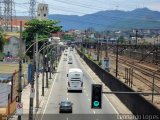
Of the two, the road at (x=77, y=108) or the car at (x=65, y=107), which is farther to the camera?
the car at (x=65, y=107)

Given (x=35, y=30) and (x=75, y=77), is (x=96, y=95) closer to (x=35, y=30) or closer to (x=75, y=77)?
(x=75, y=77)

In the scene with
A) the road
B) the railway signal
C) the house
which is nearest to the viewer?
the railway signal

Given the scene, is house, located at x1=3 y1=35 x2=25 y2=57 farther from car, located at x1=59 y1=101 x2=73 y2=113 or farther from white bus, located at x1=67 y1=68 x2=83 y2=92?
car, located at x1=59 y1=101 x2=73 y2=113

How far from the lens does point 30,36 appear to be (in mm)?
112625

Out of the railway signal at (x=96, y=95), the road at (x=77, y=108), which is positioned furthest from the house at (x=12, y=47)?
the railway signal at (x=96, y=95)

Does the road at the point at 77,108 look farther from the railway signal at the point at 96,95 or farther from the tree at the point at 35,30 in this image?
the tree at the point at 35,30

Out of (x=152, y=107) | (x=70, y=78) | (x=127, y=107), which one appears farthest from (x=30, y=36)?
(x=152, y=107)

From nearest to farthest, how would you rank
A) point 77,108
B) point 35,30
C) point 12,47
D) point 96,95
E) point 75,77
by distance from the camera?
point 96,95 → point 77,108 → point 75,77 → point 35,30 → point 12,47

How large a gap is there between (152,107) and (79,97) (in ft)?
103

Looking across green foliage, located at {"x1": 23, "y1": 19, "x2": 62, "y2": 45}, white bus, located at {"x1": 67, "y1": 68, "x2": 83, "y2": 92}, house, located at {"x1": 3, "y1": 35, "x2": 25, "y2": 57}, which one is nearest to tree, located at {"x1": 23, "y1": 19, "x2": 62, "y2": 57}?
green foliage, located at {"x1": 23, "y1": 19, "x2": 62, "y2": 45}

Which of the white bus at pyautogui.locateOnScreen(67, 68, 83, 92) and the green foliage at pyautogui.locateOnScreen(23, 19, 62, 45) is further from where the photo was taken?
the green foliage at pyautogui.locateOnScreen(23, 19, 62, 45)

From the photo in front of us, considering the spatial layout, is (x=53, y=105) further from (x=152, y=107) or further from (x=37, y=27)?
(x=37, y=27)

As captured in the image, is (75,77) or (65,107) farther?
(75,77)

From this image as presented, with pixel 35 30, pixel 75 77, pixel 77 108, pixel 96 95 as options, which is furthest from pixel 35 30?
pixel 96 95
